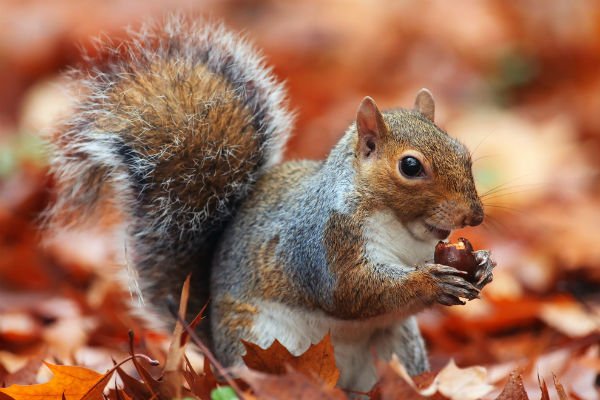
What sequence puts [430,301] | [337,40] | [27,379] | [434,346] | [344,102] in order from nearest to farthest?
[430,301], [27,379], [434,346], [344,102], [337,40]

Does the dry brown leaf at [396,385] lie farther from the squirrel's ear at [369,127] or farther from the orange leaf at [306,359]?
the squirrel's ear at [369,127]

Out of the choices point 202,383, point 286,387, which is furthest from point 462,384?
point 202,383

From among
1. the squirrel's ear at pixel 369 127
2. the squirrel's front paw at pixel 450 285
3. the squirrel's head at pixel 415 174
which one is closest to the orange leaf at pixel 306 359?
the squirrel's front paw at pixel 450 285

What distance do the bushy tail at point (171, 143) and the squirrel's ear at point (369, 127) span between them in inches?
18.6

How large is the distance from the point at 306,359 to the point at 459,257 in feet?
1.65

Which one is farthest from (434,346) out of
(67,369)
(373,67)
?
(373,67)

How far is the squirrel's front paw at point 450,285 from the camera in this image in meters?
2.43

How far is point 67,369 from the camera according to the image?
2.35m

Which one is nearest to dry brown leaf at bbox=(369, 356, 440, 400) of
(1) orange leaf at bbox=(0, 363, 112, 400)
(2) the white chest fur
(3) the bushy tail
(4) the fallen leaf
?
(4) the fallen leaf

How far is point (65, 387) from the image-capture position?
2.37m

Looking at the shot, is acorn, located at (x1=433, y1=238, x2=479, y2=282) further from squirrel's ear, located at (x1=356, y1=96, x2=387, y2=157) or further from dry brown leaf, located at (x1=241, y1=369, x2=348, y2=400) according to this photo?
dry brown leaf, located at (x1=241, y1=369, x2=348, y2=400)

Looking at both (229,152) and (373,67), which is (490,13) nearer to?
(373,67)

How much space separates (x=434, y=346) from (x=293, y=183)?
1143 mm

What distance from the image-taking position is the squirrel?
8.38 ft
